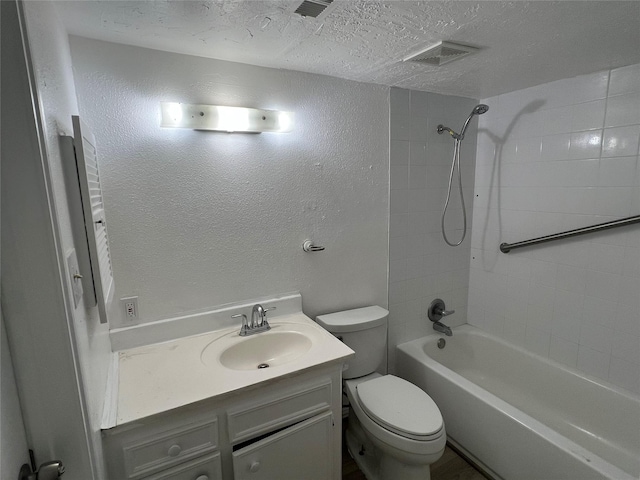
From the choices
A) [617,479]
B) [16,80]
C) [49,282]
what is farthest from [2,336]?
[617,479]

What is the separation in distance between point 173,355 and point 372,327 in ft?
3.37

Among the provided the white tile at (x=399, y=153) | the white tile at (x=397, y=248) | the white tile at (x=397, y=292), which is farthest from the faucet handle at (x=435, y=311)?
the white tile at (x=399, y=153)

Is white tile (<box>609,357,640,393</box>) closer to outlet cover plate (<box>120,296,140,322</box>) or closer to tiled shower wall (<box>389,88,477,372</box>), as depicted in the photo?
tiled shower wall (<box>389,88,477,372</box>)

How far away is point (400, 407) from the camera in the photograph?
1.54 meters

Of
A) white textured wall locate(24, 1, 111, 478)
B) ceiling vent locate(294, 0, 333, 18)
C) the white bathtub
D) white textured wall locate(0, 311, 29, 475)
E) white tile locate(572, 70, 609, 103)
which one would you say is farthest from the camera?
white tile locate(572, 70, 609, 103)

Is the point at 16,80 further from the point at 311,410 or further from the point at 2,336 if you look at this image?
the point at 311,410

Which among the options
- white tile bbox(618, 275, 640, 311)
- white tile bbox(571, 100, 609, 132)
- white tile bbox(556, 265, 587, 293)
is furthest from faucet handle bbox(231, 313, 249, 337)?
white tile bbox(571, 100, 609, 132)

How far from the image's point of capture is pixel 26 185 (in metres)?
0.61

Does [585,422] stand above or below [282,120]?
below

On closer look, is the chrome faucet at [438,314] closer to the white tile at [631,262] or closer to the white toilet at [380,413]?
the white toilet at [380,413]

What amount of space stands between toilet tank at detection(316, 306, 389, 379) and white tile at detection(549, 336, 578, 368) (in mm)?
1072

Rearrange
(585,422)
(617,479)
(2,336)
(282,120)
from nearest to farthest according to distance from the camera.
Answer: (2,336)
(617,479)
(282,120)
(585,422)

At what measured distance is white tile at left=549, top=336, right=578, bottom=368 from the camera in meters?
1.91

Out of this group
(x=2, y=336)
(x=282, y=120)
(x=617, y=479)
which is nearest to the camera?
(x=2, y=336)
